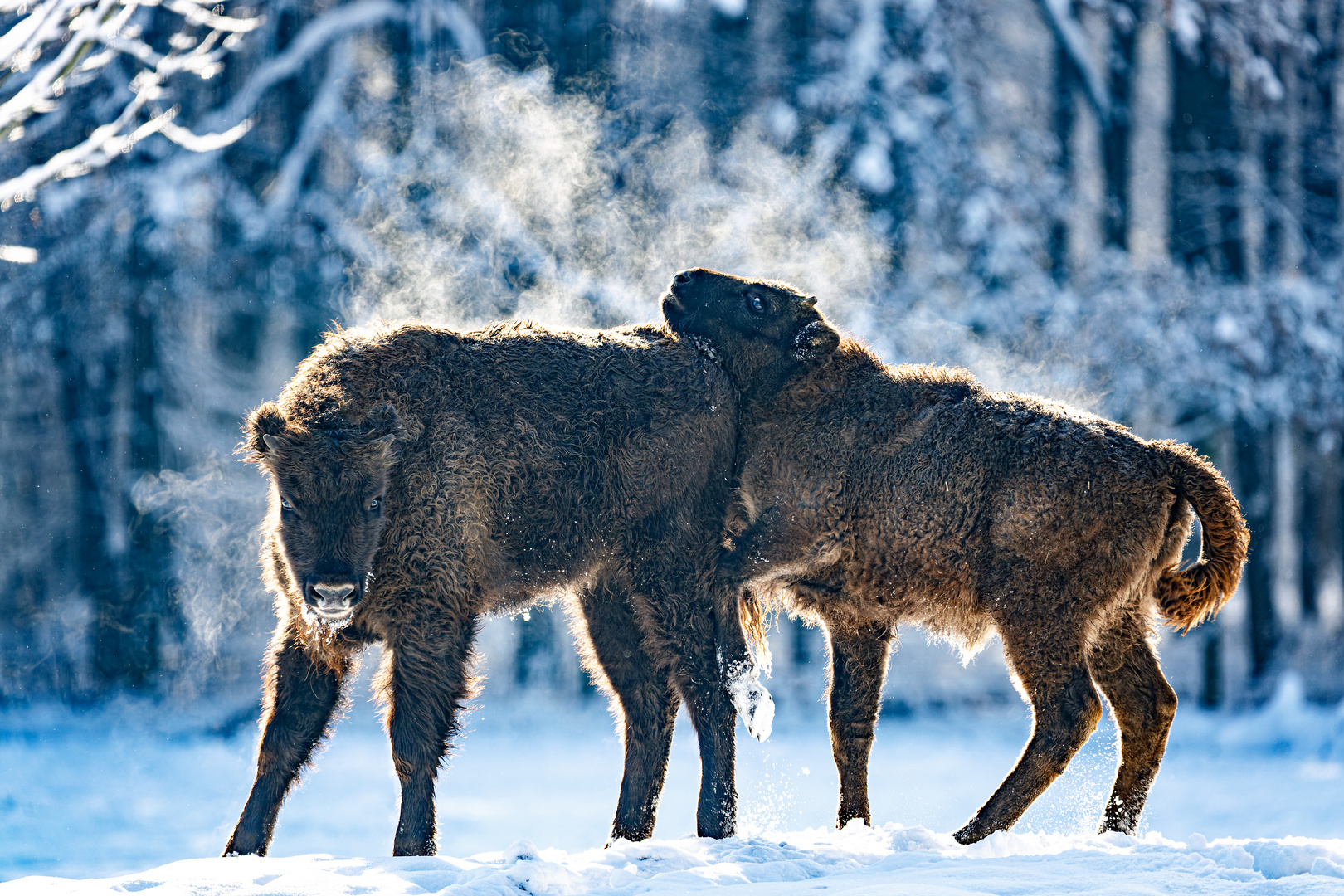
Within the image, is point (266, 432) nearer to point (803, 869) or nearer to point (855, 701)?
point (803, 869)

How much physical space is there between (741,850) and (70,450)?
1042cm

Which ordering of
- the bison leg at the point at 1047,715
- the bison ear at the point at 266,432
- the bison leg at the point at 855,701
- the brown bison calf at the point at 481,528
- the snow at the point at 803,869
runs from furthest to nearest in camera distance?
the bison leg at the point at 855,701, the bison leg at the point at 1047,715, the brown bison calf at the point at 481,528, the bison ear at the point at 266,432, the snow at the point at 803,869

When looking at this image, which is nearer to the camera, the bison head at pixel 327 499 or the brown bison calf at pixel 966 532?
the bison head at pixel 327 499

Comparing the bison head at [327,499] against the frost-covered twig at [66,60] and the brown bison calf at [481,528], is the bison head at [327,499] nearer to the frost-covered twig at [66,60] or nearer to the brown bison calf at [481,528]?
the brown bison calf at [481,528]

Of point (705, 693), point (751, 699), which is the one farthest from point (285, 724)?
point (751, 699)

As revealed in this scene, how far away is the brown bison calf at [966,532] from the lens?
488 centimetres

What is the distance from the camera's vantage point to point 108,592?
1220cm

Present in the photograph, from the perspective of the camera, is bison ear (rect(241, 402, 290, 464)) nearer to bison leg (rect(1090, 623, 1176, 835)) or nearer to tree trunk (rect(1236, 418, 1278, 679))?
bison leg (rect(1090, 623, 1176, 835))

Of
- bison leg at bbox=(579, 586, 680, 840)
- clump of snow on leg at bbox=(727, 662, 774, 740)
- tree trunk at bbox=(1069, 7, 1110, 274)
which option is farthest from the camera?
tree trunk at bbox=(1069, 7, 1110, 274)

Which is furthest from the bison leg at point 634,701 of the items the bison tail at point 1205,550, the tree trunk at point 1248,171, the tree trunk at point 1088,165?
the tree trunk at point 1248,171

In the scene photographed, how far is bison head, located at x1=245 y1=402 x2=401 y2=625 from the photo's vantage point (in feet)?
13.8

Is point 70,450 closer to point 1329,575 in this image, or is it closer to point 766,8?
point 766,8

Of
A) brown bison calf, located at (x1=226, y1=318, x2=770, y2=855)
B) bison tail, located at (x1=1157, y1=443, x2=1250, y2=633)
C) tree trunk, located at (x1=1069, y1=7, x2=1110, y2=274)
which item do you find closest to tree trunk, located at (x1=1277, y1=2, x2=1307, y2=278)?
tree trunk, located at (x1=1069, y1=7, x2=1110, y2=274)

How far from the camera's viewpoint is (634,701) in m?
5.43
